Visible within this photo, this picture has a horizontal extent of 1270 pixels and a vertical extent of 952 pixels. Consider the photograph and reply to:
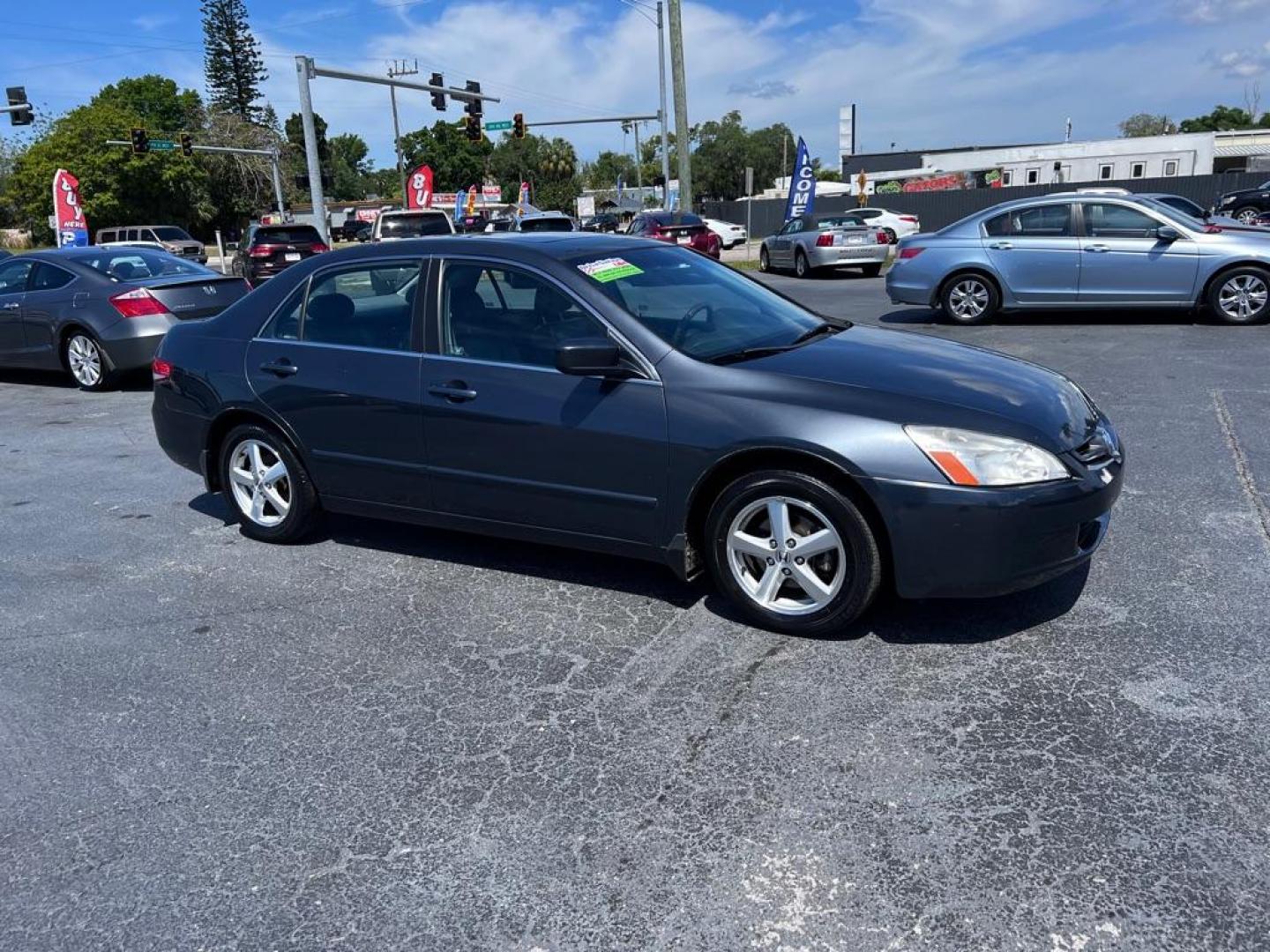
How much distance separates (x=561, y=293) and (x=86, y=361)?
7.89 m

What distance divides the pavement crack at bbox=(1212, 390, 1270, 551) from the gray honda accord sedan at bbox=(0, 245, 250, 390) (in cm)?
896

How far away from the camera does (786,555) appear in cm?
386

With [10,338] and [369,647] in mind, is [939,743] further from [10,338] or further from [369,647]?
[10,338]

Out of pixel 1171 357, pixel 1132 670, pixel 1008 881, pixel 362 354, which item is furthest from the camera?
pixel 1171 357

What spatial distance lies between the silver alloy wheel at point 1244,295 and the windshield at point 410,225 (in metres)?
13.8

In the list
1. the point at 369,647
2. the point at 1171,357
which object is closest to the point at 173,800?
the point at 369,647

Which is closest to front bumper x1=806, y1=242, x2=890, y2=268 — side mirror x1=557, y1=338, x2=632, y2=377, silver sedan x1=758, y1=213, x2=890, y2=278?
silver sedan x1=758, y1=213, x2=890, y2=278

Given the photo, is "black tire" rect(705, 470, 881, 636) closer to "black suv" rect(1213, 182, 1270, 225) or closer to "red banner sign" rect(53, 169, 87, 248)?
"red banner sign" rect(53, 169, 87, 248)

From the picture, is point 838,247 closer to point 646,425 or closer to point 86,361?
point 86,361

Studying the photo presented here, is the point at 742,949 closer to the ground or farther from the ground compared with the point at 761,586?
closer to the ground

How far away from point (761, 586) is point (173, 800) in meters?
2.16

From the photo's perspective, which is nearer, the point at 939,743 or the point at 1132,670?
the point at 939,743

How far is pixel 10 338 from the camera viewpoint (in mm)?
10539

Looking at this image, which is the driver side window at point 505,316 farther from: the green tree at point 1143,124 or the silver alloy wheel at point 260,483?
the green tree at point 1143,124
